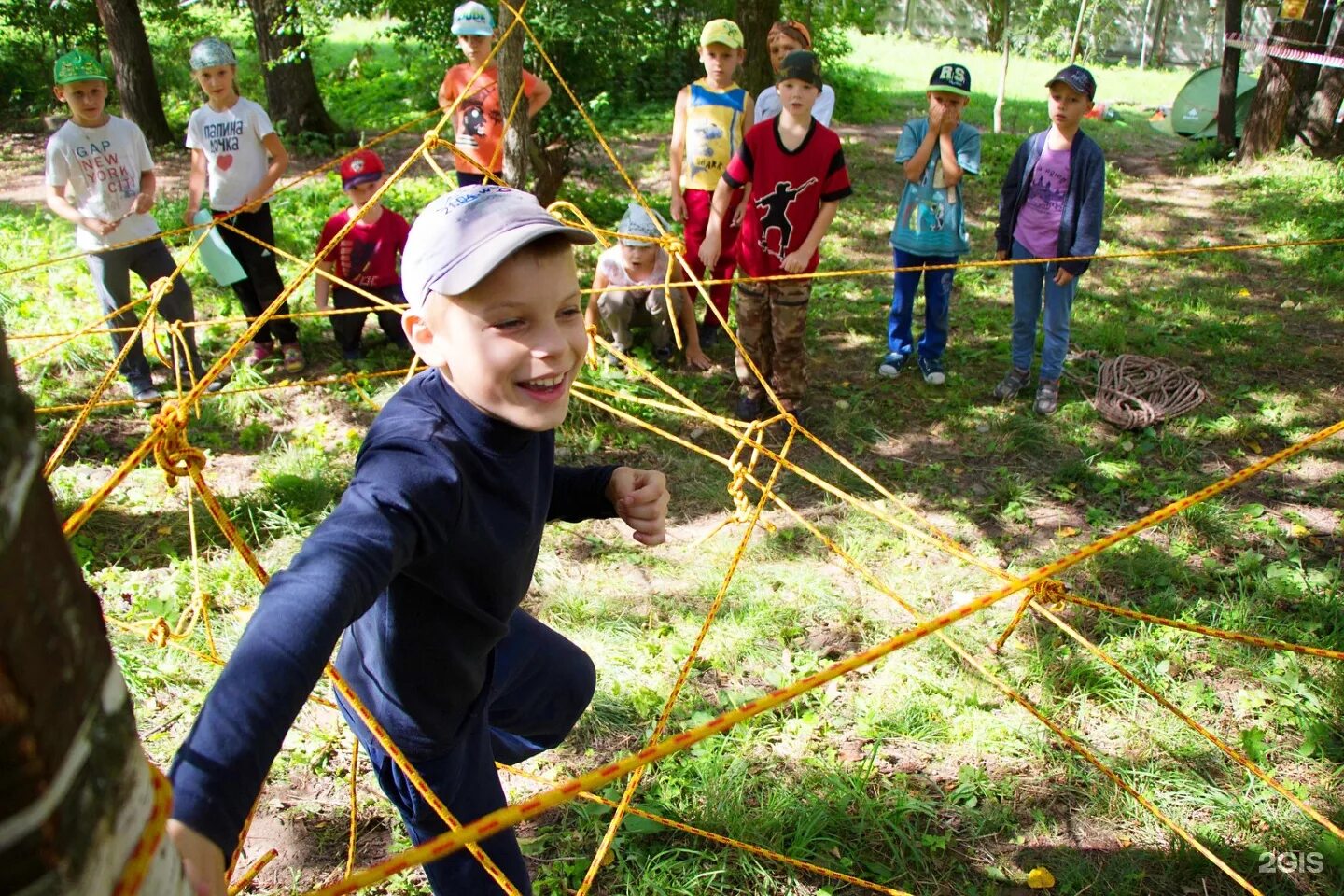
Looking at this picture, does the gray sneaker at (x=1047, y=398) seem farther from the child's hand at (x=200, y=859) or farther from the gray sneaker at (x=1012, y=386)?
the child's hand at (x=200, y=859)

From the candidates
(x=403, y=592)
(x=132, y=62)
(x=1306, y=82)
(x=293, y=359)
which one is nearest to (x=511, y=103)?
(x=293, y=359)

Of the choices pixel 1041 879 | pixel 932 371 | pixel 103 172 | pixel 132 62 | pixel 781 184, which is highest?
pixel 132 62

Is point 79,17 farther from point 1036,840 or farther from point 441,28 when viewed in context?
point 1036,840

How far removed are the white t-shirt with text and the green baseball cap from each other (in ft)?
0.56

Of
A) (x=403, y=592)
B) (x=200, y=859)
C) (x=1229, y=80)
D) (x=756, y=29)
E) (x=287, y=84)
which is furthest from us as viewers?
(x=287, y=84)

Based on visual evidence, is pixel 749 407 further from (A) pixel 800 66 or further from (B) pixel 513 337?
(B) pixel 513 337

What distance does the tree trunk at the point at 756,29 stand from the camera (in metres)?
6.81

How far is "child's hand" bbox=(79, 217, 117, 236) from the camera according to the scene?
3.81 m

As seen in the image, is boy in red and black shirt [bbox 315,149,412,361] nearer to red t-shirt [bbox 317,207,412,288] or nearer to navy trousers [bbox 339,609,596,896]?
red t-shirt [bbox 317,207,412,288]

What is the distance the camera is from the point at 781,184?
12.4 feet

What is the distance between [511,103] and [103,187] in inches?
66.5

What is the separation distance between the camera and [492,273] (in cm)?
125

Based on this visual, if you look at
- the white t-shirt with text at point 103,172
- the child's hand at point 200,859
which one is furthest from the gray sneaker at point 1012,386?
the child's hand at point 200,859

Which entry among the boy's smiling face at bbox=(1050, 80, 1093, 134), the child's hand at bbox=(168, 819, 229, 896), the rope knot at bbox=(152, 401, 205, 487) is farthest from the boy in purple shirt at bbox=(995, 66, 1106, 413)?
the child's hand at bbox=(168, 819, 229, 896)
